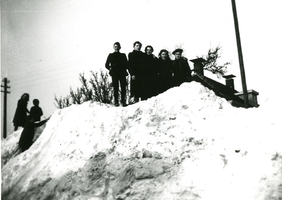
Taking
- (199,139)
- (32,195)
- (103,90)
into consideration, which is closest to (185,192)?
(199,139)

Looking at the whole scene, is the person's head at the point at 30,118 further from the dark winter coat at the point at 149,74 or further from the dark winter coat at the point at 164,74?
the dark winter coat at the point at 164,74

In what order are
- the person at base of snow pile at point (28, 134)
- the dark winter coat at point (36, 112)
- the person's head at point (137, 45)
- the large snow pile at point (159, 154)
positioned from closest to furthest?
the large snow pile at point (159, 154) → the person at base of snow pile at point (28, 134) → the person's head at point (137, 45) → the dark winter coat at point (36, 112)

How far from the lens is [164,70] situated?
7047 mm

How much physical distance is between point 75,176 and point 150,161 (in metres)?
1.39

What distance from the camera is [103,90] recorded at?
2145cm

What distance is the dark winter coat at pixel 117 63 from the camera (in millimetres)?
6844

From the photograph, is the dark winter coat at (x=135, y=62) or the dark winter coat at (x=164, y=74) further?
the dark winter coat at (x=164, y=74)

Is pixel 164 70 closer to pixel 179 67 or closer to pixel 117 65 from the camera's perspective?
pixel 179 67

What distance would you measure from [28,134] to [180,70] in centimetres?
424

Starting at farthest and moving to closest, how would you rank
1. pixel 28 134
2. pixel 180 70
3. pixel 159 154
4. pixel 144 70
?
pixel 180 70
pixel 144 70
pixel 28 134
pixel 159 154

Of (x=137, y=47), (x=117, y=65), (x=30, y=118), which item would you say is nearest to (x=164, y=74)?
(x=137, y=47)

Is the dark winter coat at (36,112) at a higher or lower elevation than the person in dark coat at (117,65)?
lower

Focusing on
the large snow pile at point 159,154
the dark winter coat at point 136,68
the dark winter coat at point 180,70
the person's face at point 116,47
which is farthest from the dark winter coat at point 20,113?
the dark winter coat at point 180,70

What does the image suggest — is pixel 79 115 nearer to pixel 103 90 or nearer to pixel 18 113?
pixel 18 113
